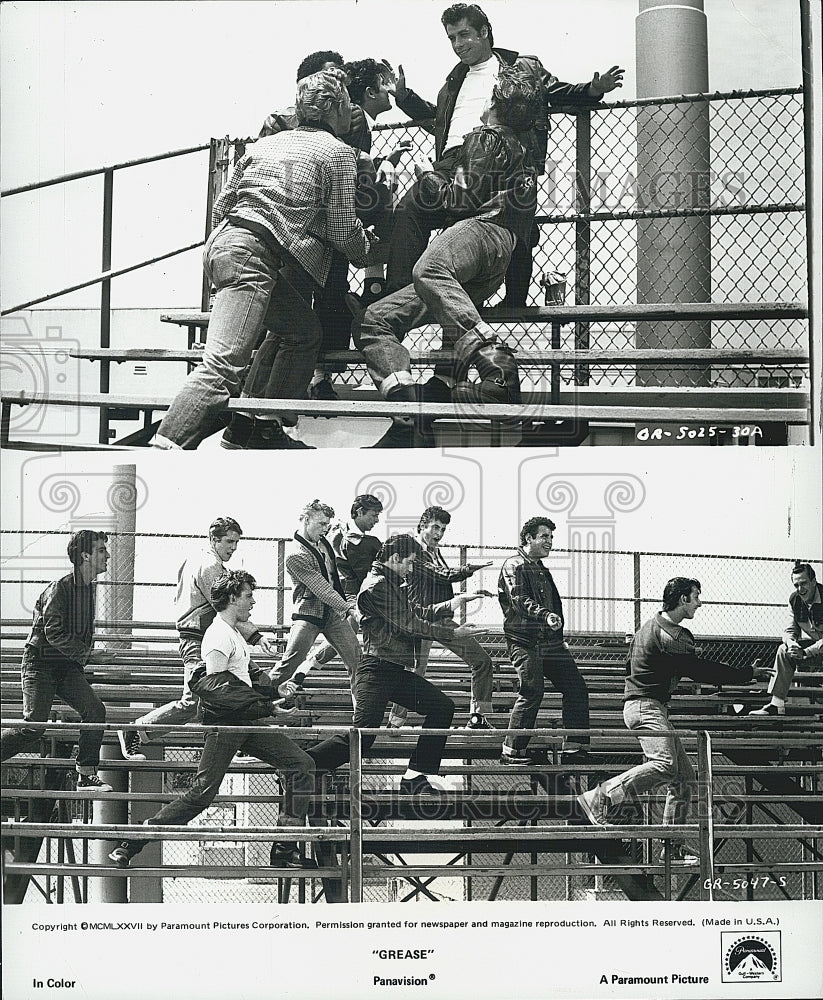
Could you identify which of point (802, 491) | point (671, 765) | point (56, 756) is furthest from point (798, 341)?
point (56, 756)

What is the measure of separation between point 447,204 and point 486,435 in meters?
0.93

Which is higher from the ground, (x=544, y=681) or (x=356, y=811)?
(x=544, y=681)

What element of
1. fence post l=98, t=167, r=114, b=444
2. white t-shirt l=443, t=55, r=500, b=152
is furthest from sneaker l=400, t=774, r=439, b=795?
white t-shirt l=443, t=55, r=500, b=152

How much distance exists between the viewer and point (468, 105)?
466 centimetres

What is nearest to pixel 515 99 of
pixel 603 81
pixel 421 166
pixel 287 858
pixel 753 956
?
pixel 603 81

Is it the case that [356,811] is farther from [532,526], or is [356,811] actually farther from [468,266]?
[468,266]

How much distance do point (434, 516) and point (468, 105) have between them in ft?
5.25

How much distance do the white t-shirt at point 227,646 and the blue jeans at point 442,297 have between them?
3.57 feet

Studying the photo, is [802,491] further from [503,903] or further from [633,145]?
[503,903]

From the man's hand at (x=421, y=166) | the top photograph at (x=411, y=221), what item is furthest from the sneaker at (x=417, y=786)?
the man's hand at (x=421, y=166)

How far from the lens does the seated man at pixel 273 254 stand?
15.1 ft

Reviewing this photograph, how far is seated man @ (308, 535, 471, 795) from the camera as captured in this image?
4539mm

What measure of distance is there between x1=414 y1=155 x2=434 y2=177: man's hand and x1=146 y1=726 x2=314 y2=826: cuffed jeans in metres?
2.21

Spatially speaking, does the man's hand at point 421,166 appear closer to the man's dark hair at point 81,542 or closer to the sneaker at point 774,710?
the man's dark hair at point 81,542
